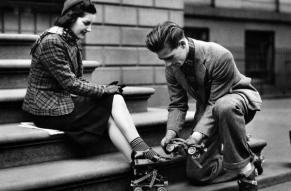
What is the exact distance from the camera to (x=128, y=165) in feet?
11.4

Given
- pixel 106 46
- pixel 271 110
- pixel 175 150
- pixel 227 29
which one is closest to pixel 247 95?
pixel 175 150

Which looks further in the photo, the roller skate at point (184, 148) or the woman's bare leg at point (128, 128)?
the woman's bare leg at point (128, 128)

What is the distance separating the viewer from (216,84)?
345 cm

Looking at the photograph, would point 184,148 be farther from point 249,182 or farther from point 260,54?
point 260,54

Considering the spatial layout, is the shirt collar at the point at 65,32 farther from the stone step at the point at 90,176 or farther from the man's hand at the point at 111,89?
the stone step at the point at 90,176

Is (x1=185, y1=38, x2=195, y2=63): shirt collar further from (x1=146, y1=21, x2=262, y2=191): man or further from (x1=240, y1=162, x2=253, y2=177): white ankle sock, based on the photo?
(x1=240, y1=162, x2=253, y2=177): white ankle sock

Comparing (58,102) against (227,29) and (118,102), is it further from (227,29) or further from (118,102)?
(227,29)

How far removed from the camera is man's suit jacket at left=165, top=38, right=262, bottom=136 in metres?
3.41

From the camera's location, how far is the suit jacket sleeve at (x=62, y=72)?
361cm

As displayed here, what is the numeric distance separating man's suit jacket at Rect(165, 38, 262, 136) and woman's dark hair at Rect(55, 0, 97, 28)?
81 cm

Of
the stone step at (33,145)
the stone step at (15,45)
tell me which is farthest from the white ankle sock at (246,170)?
the stone step at (15,45)

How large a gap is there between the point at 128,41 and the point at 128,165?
168 inches

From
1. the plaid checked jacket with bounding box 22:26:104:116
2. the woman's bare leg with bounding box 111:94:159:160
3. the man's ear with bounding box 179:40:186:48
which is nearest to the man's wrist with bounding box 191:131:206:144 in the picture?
the woman's bare leg with bounding box 111:94:159:160

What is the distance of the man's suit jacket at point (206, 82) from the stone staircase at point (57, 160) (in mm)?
476
